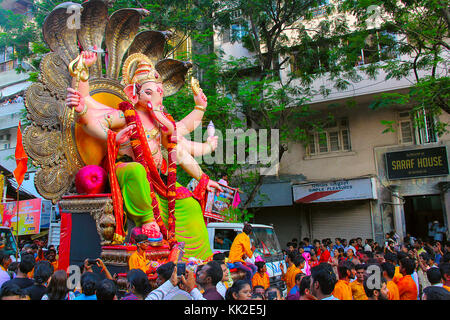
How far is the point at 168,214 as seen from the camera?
6.95m

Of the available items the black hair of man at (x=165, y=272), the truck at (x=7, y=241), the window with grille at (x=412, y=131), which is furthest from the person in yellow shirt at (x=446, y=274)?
the window with grille at (x=412, y=131)

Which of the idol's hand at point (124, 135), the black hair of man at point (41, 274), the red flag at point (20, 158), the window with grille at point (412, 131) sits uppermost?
the window with grille at point (412, 131)

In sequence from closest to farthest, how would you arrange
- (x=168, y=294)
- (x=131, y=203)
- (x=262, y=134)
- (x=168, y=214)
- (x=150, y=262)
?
(x=168, y=294) < (x=150, y=262) < (x=131, y=203) < (x=168, y=214) < (x=262, y=134)

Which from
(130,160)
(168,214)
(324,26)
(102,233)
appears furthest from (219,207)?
(324,26)

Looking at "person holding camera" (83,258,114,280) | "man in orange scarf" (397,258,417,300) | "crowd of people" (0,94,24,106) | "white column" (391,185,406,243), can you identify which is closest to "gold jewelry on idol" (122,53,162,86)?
"person holding camera" (83,258,114,280)

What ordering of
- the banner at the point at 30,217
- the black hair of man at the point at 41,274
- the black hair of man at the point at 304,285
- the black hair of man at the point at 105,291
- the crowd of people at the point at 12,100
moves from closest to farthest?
the black hair of man at the point at 105,291
the black hair of man at the point at 304,285
the black hair of man at the point at 41,274
the banner at the point at 30,217
the crowd of people at the point at 12,100

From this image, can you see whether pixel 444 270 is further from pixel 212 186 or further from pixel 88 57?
pixel 88 57

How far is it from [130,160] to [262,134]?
6.68 m

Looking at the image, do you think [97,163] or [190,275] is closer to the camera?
[190,275]

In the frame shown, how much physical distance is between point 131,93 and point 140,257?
111 inches

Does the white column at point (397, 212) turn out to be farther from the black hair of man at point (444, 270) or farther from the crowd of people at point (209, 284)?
the black hair of man at point (444, 270)

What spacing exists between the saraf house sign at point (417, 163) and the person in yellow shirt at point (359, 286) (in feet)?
37.4

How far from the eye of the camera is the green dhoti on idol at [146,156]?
6.34 meters
